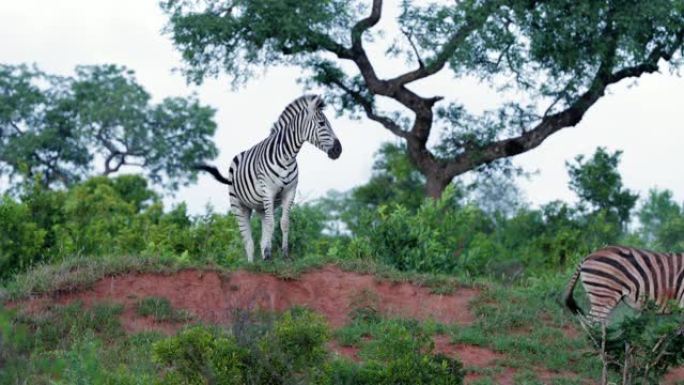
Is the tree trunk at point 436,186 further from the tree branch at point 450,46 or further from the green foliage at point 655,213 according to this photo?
the green foliage at point 655,213

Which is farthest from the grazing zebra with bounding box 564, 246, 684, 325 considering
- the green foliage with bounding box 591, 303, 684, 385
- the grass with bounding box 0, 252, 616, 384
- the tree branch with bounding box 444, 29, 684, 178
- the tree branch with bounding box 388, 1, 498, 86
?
the tree branch with bounding box 444, 29, 684, 178

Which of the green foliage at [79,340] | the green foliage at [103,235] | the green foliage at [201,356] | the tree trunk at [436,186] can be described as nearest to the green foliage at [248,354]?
the green foliage at [201,356]

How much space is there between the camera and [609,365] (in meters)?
9.71

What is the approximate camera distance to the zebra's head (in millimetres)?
14688

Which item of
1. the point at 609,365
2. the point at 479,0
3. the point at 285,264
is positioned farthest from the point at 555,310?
the point at 479,0

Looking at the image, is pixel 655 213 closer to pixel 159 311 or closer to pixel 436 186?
pixel 436 186

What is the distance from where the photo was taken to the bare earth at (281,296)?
12.5 m

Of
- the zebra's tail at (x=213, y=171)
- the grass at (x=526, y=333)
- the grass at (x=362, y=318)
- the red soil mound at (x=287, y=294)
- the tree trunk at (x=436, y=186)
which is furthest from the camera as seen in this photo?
the tree trunk at (x=436, y=186)

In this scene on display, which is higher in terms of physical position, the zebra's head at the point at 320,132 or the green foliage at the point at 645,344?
the zebra's head at the point at 320,132

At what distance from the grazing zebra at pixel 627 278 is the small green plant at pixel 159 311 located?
404 cm

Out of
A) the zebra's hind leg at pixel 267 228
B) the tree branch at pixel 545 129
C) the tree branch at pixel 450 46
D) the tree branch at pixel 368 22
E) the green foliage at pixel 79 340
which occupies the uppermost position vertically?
the tree branch at pixel 368 22

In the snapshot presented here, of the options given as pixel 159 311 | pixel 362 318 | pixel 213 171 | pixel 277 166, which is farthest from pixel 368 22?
pixel 159 311

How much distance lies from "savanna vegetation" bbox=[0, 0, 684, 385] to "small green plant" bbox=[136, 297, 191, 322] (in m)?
0.02

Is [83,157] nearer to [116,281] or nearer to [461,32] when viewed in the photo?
[461,32]
